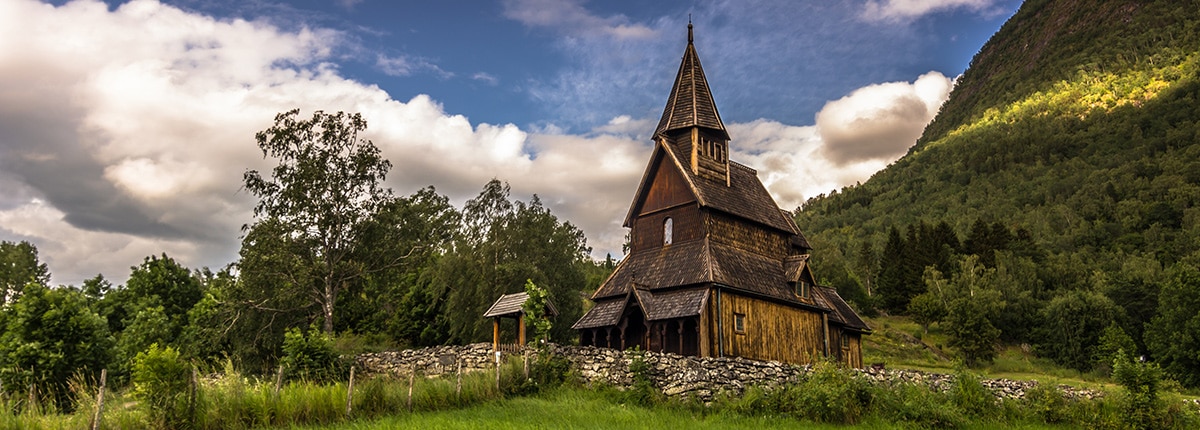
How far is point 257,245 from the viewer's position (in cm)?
3572

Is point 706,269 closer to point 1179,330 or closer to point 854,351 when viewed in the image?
point 854,351

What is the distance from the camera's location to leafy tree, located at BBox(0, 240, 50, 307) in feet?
224

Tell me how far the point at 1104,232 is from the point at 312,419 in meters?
102

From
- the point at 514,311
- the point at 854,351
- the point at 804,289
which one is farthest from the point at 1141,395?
the point at 514,311

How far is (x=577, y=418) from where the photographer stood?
19156 mm

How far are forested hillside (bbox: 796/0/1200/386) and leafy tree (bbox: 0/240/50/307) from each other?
71.6m

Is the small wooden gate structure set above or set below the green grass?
above

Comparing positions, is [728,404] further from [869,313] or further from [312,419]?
[869,313]

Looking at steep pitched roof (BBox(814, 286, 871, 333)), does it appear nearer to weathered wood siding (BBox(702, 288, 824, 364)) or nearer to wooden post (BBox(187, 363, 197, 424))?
weathered wood siding (BBox(702, 288, 824, 364))

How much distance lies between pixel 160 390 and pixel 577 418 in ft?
30.1

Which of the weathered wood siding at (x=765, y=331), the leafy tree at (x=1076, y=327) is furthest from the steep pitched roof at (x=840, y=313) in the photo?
the leafy tree at (x=1076, y=327)

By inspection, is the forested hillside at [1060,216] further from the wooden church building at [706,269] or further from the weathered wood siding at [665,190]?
the weathered wood siding at [665,190]

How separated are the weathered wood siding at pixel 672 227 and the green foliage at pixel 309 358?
14255 millimetres

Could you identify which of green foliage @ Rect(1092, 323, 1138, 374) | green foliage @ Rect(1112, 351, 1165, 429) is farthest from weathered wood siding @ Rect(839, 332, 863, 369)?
green foliage @ Rect(1092, 323, 1138, 374)
